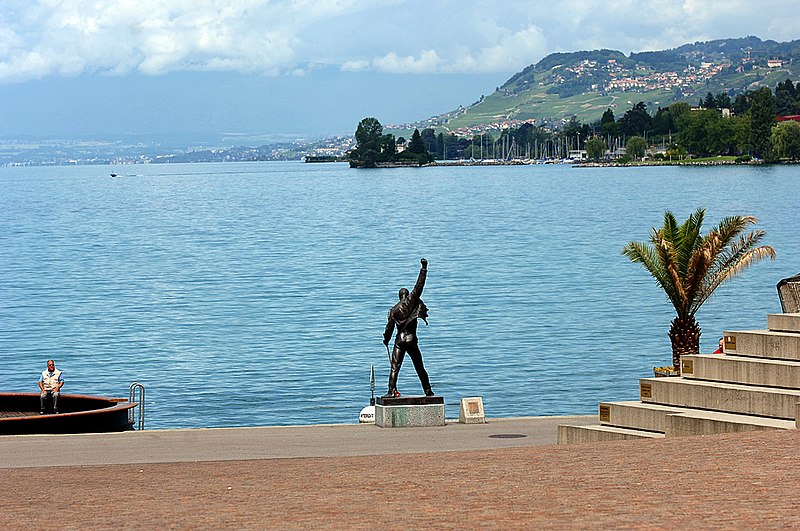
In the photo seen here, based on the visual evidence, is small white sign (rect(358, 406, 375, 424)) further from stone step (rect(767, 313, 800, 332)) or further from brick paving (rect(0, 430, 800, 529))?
brick paving (rect(0, 430, 800, 529))

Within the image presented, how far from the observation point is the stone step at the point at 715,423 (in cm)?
1555

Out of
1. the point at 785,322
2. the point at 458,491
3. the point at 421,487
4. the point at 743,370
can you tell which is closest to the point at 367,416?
the point at 785,322

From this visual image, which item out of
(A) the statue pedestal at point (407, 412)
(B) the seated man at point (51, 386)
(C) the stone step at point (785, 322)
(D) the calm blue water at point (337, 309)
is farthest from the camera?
(D) the calm blue water at point (337, 309)

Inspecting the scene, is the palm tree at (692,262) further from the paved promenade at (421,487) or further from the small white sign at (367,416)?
the paved promenade at (421,487)

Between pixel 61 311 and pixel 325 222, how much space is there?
76.8 metres

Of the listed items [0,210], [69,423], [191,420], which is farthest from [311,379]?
[0,210]

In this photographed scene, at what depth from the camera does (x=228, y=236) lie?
119500 millimetres

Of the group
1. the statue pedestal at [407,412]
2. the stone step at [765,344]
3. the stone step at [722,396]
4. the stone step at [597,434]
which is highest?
the stone step at [765,344]

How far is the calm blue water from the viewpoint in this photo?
39312mm

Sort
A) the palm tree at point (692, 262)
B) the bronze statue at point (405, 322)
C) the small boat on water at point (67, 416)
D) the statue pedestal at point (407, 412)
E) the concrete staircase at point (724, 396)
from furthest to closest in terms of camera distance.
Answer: the palm tree at point (692, 262) < the small boat on water at point (67, 416) < the bronze statue at point (405, 322) < the statue pedestal at point (407, 412) < the concrete staircase at point (724, 396)

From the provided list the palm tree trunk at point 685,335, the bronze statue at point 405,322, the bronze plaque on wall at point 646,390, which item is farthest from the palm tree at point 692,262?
the bronze plaque on wall at point 646,390

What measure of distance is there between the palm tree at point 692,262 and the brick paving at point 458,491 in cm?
1677

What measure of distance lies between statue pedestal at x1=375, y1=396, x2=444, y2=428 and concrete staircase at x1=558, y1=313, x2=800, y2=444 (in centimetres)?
441

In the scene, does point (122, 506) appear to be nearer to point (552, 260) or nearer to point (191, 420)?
point (191, 420)
